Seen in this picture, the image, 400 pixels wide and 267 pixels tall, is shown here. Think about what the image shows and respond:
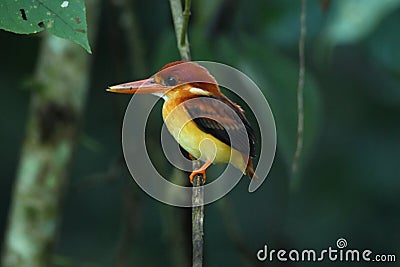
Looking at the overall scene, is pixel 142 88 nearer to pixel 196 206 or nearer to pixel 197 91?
pixel 197 91

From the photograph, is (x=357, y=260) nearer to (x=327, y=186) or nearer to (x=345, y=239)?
(x=345, y=239)

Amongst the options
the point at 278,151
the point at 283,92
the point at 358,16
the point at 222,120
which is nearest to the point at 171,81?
the point at 222,120

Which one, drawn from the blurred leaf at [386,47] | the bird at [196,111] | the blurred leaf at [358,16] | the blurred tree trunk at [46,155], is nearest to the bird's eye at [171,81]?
the bird at [196,111]

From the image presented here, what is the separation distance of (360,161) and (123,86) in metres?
2.45

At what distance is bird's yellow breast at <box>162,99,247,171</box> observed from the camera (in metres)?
1.45

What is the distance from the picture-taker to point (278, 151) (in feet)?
10.8

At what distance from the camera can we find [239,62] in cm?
268

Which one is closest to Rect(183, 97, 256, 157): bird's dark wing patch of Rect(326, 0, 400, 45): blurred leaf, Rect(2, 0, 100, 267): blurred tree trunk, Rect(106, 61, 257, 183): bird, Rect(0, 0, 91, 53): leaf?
Rect(106, 61, 257, 183): bird

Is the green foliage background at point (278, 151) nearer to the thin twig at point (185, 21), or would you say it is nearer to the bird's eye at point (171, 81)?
the thin twig at point (185, 21)

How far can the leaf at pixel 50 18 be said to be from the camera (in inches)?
49.9

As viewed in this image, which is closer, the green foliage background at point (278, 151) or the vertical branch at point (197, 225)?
the vertical branch at point (197, 225)

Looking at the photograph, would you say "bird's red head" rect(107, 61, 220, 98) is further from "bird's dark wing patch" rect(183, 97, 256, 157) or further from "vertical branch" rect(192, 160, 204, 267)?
"vertical branch" rect(192, 160, 204, 267)

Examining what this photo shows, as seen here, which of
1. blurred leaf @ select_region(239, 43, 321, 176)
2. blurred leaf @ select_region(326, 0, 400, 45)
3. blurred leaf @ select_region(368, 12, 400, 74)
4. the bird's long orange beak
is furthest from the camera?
blurred leaf @ select_region(368, 12, 400, 74)

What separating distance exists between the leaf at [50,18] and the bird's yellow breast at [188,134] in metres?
0.24
